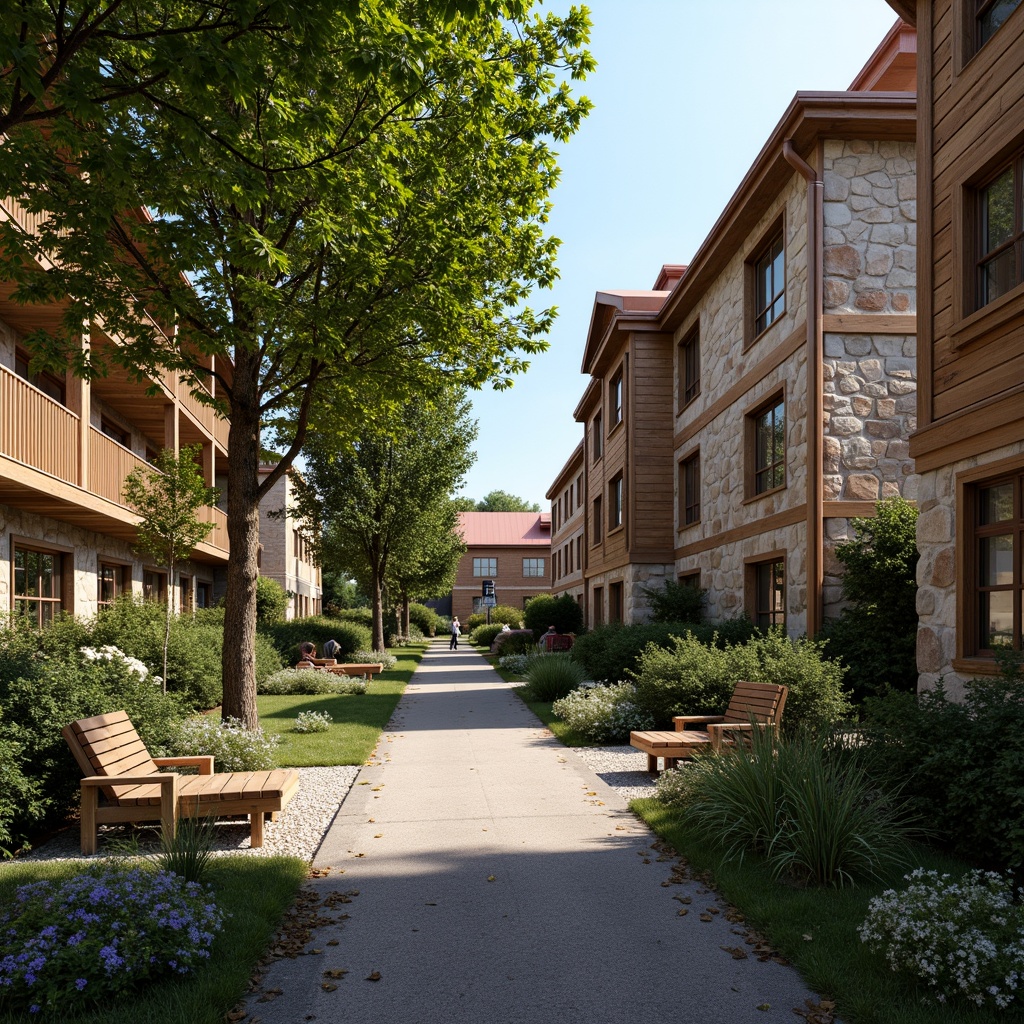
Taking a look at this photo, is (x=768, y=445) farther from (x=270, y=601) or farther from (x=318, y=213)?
(x=270, y=601)

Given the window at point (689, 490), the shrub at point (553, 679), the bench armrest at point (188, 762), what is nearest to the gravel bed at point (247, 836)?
the bench armrest at point (188, 762)

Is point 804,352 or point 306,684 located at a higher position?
point 804,352

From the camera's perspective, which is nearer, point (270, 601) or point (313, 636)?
point (313, 636)

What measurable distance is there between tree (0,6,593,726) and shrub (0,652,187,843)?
9.08 ft

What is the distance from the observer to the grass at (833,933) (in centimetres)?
379

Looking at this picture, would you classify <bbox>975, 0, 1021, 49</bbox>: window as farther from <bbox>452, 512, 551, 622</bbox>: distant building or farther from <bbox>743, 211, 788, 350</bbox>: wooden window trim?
<bbox>452, 512, 551, 622</bbox>: distant building

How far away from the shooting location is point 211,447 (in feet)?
83.0

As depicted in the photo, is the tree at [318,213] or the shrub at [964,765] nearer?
the shrub at [964,765]

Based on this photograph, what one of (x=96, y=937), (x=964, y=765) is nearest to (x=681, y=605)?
(x=964, y=765)

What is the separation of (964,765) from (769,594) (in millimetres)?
8816

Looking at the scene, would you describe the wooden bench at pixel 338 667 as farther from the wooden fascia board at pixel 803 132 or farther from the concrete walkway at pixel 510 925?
the wooden fascia board at pixel 803 132

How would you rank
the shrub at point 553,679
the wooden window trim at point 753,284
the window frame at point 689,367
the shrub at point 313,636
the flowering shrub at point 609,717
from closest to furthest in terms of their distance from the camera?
1. the flowering shrub at point 609,717
2. the wooden window trim at point 753,284
3. the shrub at point 553,679
4. the window frame at point 689,367
5. the shrub at point 313,636

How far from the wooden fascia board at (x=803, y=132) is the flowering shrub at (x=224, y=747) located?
36.1 ft

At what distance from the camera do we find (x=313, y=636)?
82.7ft
